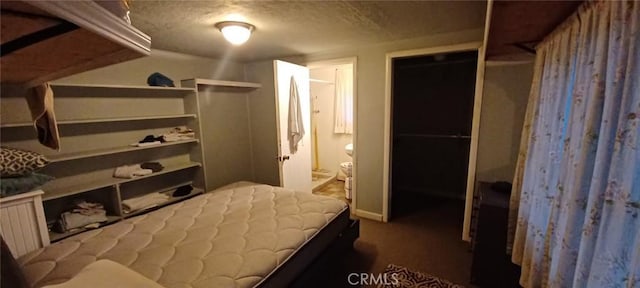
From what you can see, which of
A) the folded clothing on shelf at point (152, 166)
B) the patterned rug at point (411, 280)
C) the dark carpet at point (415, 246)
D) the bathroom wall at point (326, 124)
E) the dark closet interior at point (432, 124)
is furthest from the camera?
the bathroom wall at point (326, 124)

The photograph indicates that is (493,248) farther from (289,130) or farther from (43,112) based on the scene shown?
(43,112)

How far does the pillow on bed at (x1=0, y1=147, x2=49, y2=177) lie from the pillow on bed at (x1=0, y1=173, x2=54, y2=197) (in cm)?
3

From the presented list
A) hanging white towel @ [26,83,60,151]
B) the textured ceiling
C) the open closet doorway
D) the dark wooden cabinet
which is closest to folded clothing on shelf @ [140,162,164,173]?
the textured ceiling

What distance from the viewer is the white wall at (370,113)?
284 centimetres

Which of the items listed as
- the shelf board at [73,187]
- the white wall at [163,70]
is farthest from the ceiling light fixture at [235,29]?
the shelf board at [73,187]


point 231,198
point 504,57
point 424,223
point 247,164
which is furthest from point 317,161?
point 504,57

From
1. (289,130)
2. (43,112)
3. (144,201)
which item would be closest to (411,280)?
(289,130)

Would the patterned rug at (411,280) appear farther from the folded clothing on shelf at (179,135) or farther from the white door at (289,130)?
the folded clothing on shelf at (179,135)

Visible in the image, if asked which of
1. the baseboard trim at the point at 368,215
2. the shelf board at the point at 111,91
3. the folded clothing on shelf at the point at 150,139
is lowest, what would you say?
the baseboard trim at the point at 368,215

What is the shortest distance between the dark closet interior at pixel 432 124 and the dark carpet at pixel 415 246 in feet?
1.48

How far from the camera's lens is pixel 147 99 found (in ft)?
8.87

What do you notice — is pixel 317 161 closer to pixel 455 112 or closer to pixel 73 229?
pixel 455 112

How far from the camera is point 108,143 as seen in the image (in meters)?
2.46

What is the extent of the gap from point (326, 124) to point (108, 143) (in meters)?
3.28
